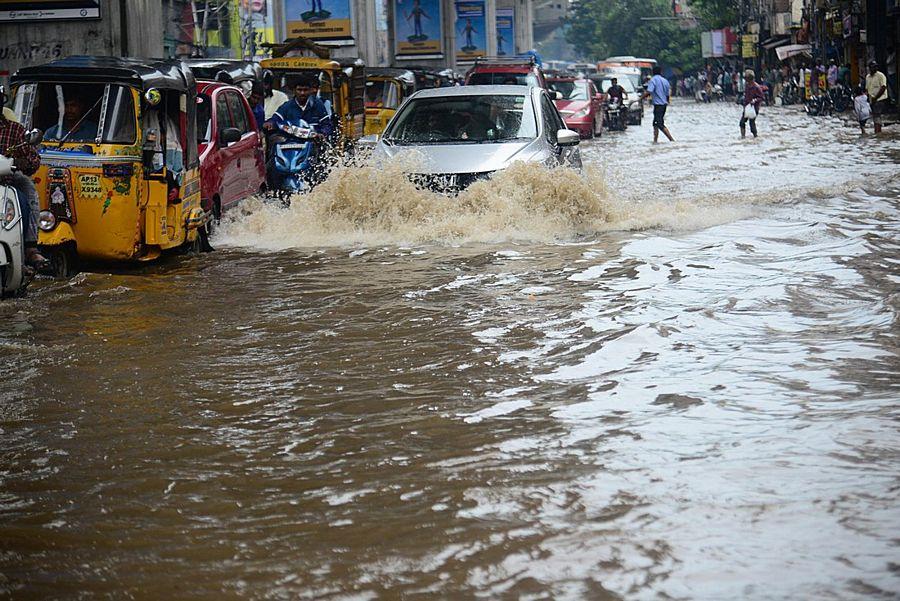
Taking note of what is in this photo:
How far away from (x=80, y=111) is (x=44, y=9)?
10.1m

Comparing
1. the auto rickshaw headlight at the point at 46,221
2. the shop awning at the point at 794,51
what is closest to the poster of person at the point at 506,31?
the shop awning at the point at 794,51

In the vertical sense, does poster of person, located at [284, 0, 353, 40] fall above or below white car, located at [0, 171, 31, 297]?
above

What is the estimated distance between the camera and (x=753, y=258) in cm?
1015

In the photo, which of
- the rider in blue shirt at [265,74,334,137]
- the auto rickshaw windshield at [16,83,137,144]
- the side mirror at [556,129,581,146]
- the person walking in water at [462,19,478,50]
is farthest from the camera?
the person walking in water at [462,19,478,50]

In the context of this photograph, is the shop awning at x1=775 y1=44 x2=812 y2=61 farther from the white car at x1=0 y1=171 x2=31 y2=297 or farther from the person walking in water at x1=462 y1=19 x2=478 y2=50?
the white car at x1=0 y1=171 x2=31 y2=297

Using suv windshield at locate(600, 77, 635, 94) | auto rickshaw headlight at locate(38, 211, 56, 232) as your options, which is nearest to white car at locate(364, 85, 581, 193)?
auto rickshaw headlight at locate(38, 211, 56, 232)

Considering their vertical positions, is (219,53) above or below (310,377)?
above

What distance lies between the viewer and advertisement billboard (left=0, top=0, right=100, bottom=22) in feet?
65.3

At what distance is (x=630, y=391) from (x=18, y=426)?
2711mm

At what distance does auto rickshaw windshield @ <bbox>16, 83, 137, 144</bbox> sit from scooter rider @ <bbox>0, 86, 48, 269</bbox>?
122 cm

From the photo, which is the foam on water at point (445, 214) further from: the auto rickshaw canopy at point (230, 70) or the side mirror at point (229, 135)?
the auto rickshaw canopy at point (230, 70)

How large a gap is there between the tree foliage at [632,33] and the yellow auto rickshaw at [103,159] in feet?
285

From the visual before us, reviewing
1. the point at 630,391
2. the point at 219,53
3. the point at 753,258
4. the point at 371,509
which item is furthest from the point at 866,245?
the point at 219,53

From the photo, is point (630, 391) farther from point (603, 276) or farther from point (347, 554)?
point (603, 276)
